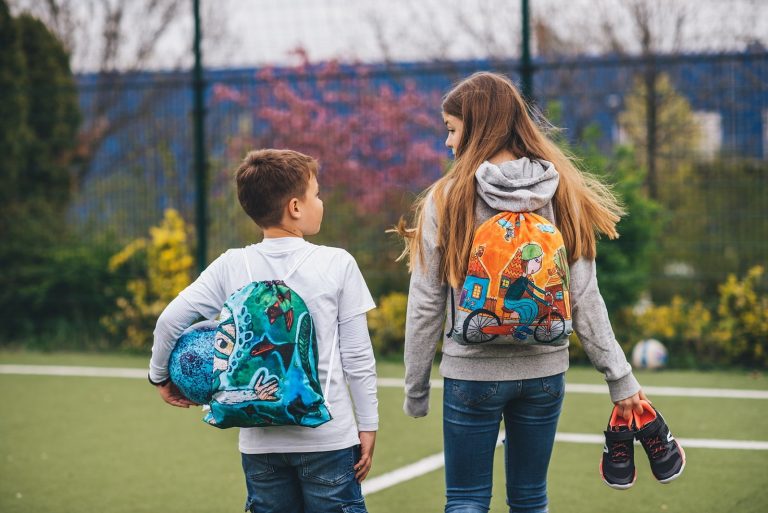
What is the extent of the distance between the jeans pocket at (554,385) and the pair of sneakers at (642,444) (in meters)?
0.24

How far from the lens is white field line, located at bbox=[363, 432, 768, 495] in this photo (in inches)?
201

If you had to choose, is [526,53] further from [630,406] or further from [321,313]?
[321,313]

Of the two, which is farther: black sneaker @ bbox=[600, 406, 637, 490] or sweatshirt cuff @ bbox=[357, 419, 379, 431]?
black sneaker @ bbox=[600, 406, 637, 490]

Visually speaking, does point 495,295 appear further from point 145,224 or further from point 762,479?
point 145,224

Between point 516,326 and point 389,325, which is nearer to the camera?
point 516,326

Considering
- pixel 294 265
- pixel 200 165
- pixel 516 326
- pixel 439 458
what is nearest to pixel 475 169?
pixel 516 326

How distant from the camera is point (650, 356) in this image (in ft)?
27.0

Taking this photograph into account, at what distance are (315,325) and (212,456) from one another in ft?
9.94

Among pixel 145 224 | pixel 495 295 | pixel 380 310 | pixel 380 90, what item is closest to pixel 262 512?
pixel 495 295

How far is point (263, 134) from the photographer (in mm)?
9953

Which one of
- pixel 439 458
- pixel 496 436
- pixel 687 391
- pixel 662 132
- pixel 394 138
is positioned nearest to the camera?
pixel 496 436

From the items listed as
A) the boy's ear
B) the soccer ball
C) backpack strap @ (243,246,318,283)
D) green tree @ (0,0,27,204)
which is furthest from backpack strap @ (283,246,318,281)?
green tree @ (0,0,27,204)

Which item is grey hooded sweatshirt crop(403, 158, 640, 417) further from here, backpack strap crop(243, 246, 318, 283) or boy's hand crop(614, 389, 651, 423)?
backpack strap crop(243, 246, 318, 283)

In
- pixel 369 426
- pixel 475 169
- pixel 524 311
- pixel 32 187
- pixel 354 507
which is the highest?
pixel 32 187
